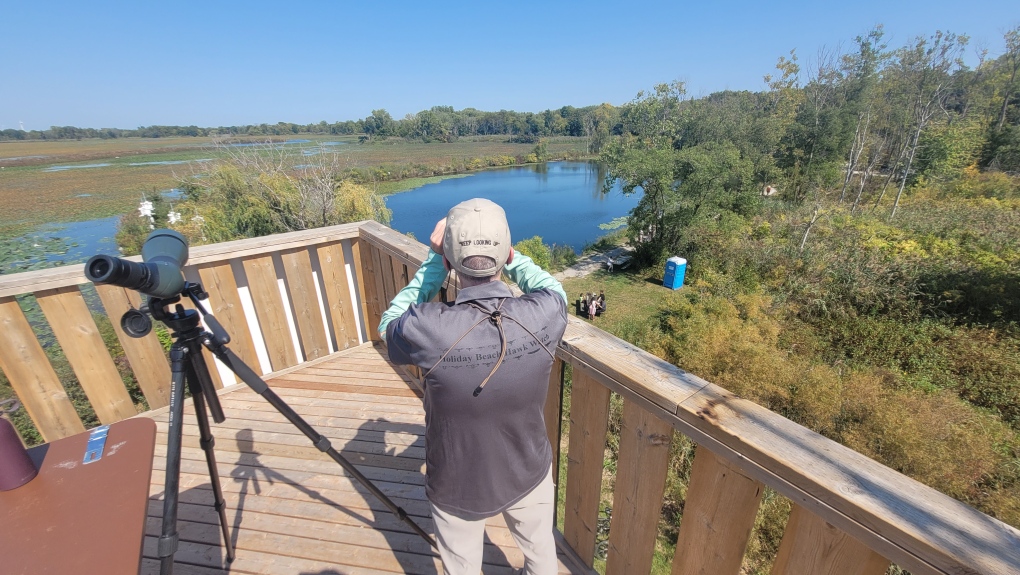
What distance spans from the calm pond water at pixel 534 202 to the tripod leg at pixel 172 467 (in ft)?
61.0

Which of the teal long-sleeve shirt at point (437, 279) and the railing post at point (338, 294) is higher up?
the teal long-sleeve shirt at point (437, 279)

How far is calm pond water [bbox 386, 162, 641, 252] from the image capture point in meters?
25.8

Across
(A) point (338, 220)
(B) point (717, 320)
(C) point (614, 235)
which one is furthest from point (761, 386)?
(C) point (614, 235)

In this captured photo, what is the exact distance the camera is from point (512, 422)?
954 mm

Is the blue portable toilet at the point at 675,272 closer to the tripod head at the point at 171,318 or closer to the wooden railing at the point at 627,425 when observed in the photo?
the wooden railing at the point at 627,425

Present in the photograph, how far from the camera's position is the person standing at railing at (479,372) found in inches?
33.6

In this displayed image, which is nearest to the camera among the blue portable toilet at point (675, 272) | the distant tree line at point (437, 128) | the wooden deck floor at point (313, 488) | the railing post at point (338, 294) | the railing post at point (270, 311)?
the wooden deck floor at point (313, 488)

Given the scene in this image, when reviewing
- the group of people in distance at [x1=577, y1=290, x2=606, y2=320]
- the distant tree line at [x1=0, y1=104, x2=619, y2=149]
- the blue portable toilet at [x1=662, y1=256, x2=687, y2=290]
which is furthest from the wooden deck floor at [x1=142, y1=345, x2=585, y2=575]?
the distant tree line at [x1=0, y1=104, x2=619, y2=149]

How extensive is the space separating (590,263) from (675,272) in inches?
184

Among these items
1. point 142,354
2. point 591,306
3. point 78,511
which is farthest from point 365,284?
point 591,306

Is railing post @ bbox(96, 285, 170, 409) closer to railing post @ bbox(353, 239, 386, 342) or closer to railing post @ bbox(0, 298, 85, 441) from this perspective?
railing post @ bbox(0, 298, 85, 441)

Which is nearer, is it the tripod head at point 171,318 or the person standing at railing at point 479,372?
the person standing at railing at point 479,372

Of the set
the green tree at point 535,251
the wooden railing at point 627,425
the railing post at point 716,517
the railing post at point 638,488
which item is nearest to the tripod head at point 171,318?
the wooden railing at point 627,425

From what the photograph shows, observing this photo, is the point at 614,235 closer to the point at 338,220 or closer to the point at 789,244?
the point at 789,244
